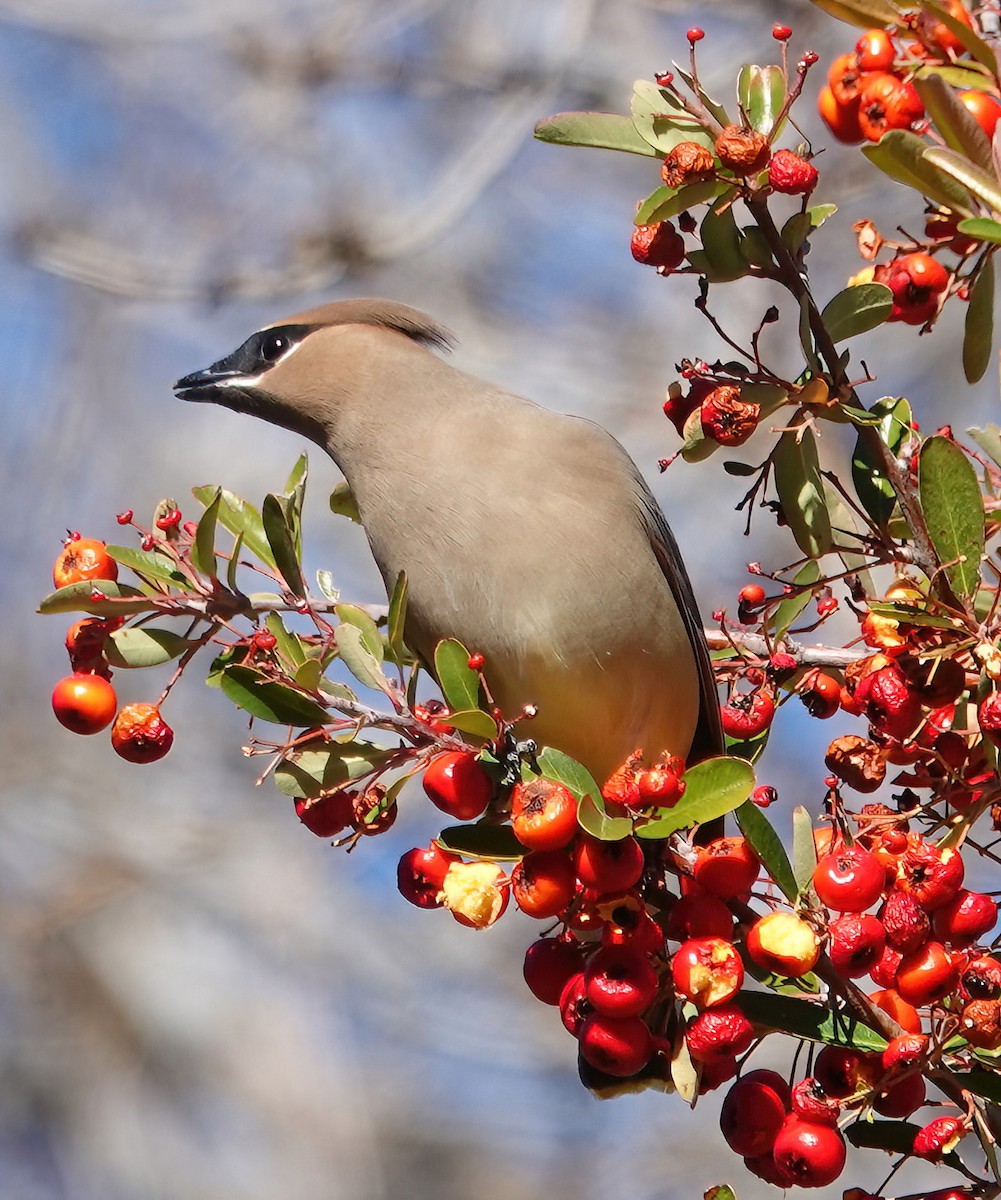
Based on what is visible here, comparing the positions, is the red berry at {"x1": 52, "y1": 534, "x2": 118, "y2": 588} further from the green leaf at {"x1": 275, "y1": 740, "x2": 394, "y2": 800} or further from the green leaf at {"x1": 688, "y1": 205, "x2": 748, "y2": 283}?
the green leaf at {"x1": 688, "y1": 205, "x2": 748, "y2": 283}

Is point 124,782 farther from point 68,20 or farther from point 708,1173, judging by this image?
point 68,20

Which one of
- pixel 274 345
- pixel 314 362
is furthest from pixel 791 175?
pixel 274 345

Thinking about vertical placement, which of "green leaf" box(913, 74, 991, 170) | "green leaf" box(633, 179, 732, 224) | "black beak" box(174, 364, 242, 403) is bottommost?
"black beak" box(174, 364, 242, 403)

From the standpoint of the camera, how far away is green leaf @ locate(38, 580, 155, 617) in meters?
2.38

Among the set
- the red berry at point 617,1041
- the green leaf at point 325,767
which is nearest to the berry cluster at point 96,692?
the green leaf at point 325,767

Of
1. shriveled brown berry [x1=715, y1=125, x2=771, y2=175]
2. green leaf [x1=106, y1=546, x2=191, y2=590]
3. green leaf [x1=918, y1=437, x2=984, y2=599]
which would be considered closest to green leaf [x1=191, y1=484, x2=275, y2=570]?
green leaf [x1=106, y1=546, x2=191, y2=590]

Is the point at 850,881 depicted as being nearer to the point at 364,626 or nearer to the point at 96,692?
the point at 364,626

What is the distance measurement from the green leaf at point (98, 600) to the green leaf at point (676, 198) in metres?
0.93

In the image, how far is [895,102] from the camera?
2449 millimetres

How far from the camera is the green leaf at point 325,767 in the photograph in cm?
234

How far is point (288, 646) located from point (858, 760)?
84 centimetres

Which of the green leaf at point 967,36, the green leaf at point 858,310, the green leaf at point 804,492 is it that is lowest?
the green leaf at point 804,492

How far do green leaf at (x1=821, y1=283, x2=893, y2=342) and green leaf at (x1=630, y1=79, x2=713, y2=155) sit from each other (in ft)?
1.02

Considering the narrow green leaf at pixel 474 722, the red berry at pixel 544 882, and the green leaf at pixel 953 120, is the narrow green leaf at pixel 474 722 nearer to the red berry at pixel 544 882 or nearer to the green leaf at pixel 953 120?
the red berry at pixel 544 882
